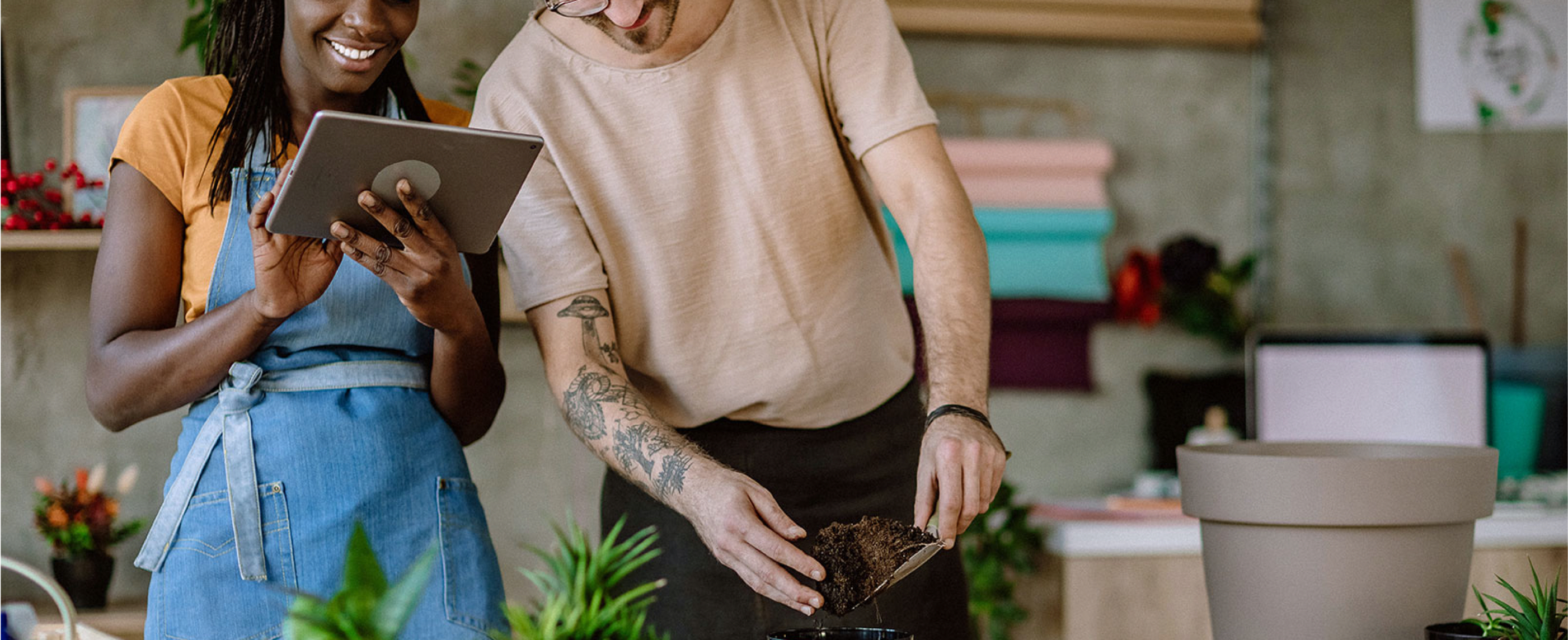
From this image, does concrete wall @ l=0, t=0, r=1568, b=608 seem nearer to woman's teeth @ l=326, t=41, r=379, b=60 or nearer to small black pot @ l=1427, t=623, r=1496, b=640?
woman's teeth @ l=326, t=41, r=379, b=60

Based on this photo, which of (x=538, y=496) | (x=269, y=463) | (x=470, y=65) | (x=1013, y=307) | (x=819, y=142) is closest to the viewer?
(x=269, y=463)

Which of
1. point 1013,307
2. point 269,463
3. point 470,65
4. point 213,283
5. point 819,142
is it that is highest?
point 470,65

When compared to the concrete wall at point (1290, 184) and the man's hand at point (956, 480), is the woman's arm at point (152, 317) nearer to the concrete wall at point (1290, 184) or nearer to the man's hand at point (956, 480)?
the man's hand at point (956, 480)

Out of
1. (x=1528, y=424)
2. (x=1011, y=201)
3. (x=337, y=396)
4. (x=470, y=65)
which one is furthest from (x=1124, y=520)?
(x=337, y=396)

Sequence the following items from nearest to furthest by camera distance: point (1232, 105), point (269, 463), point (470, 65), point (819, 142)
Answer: point (269, 463), point (819, 142), point (470, 65), point (1232, 105)

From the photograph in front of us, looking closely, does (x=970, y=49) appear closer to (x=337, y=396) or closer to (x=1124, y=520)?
(x=1124, y=520)

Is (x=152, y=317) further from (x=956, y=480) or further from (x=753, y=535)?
(x=956, y=480)

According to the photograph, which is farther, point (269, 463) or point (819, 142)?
point (819, 142)

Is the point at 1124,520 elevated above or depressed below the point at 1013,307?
below

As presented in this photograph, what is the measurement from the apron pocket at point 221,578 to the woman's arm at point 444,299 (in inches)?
8.4

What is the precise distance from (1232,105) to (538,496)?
92.5 inches

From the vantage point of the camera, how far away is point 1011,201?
335cm

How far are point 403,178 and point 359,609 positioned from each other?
0.48 m

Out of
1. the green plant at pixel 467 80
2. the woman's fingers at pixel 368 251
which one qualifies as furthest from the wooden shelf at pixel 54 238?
the woman's fingers at pixel 368 251
